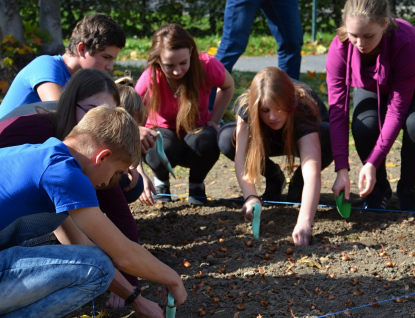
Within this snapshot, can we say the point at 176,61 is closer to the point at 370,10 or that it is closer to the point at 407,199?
the point at 370,10

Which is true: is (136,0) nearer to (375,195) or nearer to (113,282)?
(375,195)

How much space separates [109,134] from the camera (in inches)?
79.0

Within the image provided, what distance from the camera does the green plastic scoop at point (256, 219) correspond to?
3191 mm

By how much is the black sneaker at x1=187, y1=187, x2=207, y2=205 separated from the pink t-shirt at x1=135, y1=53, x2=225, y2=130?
18.0 inches

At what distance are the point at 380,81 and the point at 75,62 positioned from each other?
1.80 meters

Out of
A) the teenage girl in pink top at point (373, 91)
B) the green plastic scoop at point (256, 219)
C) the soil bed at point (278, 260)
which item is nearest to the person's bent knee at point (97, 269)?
the soil bed at point (278, 260)

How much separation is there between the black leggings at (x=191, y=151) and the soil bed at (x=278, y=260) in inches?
10.5

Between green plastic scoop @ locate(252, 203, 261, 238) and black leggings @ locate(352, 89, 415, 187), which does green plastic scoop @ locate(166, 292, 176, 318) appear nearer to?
green plastic scoop @ locate(252, 203, 261, 238)

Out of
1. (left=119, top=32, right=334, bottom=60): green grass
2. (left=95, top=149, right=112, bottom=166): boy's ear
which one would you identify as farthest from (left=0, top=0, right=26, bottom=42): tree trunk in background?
(left=95, top=149, right=112, bottom=166): boy's ear

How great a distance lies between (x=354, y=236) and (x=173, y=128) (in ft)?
4.70

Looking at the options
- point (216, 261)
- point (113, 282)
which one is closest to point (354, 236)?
point (216, 261)

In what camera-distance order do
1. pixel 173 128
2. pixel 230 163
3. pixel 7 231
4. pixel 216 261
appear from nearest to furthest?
pixel 7 231
pixel 216 261
pixel 173 128
pixel 230 163

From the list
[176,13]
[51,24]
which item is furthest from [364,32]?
[176,13]

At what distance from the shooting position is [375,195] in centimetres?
378
